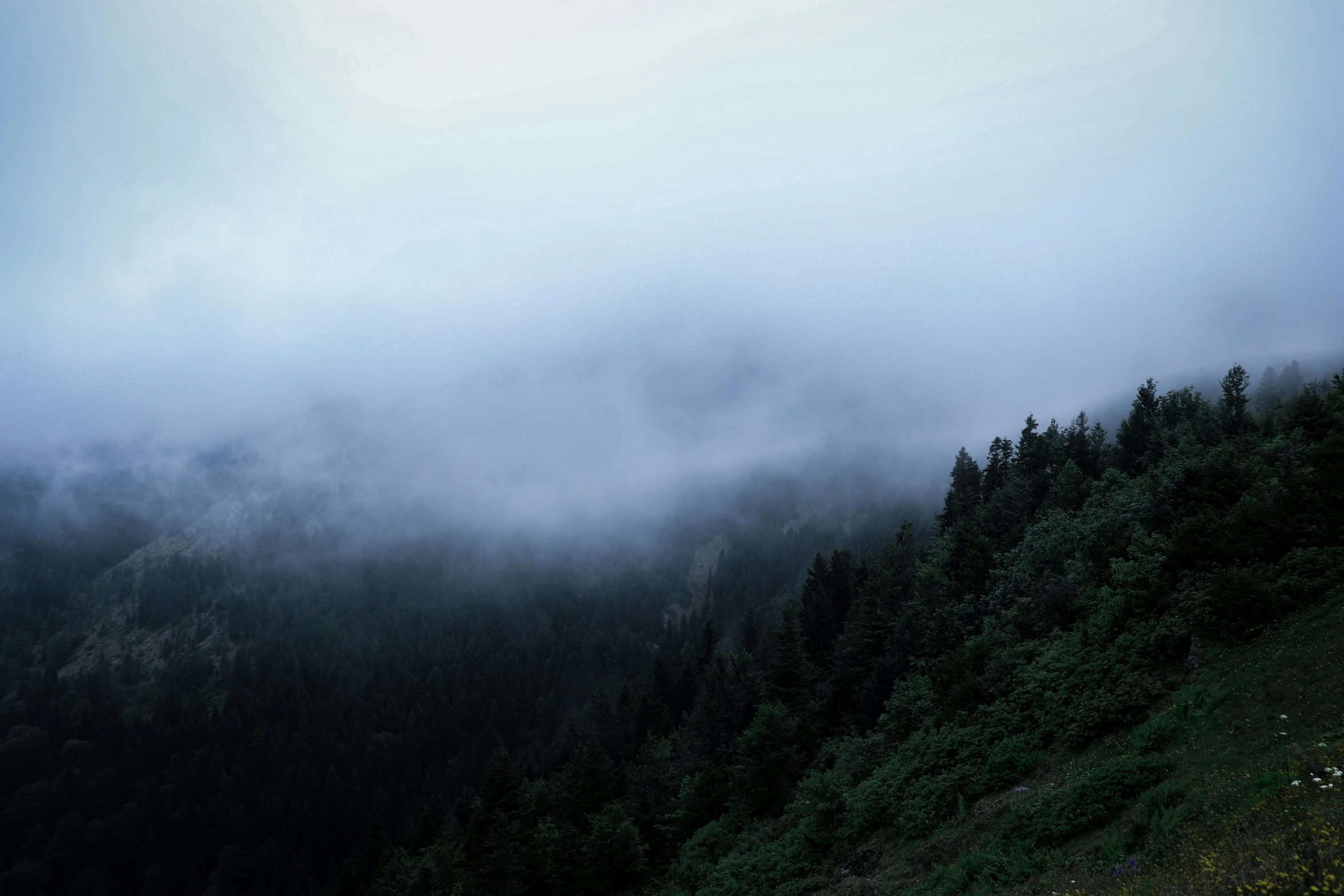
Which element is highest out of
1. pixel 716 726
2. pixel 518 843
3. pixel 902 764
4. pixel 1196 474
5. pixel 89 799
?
pixel 1196 474

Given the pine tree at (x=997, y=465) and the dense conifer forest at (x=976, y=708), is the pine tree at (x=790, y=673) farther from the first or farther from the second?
Result: the pine tree at (x=997, y=465)

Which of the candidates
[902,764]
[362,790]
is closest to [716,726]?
[902,764]

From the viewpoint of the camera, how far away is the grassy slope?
12.2m

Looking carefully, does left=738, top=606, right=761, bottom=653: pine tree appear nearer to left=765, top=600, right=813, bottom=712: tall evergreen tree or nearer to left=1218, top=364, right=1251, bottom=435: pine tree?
left=765, top=600, right=813, bottom=712: tall evergreen tree

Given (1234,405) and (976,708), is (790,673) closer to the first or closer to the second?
(976,708)

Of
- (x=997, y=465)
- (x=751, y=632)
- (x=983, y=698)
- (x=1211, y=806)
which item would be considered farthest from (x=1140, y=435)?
(x=1211, y=806)

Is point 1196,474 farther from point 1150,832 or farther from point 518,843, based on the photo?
point 518,843

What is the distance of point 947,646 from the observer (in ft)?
141

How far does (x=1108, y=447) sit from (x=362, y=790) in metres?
141

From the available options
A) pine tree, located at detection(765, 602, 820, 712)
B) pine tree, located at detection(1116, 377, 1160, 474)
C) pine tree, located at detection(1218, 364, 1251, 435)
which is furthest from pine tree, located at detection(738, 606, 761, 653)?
pine tree, located at detection(1218, 364, 1251, 435)

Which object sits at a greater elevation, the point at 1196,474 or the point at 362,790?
the point at 1196,474

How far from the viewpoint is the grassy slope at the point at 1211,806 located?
12.2 m

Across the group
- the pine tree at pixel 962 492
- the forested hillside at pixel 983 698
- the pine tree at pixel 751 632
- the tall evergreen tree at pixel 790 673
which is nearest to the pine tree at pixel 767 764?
the forested hillside at pixel 983 698

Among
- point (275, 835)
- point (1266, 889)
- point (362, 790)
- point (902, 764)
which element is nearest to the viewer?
point (1266, 889)
